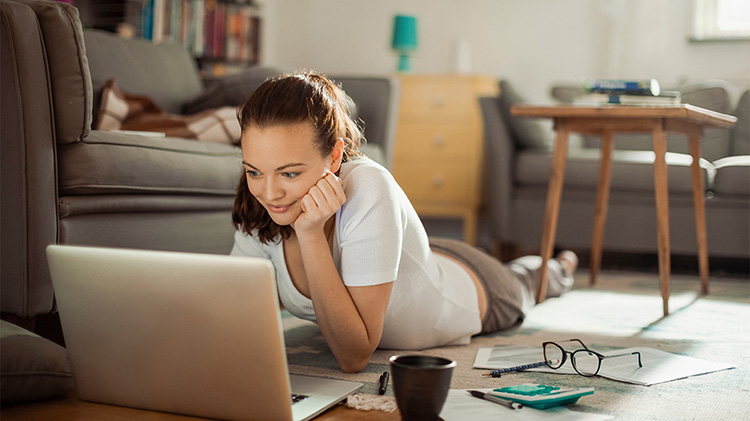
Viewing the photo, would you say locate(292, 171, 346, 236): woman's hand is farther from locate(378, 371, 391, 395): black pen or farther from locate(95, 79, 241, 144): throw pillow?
locate(95, 79, 241, 144): throw pillow

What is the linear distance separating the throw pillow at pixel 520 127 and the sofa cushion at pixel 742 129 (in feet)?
2.40

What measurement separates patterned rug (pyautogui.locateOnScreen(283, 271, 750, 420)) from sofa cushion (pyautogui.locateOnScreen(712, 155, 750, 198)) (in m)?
0.34

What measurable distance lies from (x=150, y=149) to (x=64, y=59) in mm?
327

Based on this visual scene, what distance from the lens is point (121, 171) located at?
168 centimetres

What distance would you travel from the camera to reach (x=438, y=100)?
13.4 ft

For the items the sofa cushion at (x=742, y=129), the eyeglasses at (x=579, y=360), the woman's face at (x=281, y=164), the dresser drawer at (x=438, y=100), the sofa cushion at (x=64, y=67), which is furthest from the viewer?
the dresser drawer at (x=438, y=100)

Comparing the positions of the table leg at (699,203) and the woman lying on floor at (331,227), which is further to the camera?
the table leg at (699,203)

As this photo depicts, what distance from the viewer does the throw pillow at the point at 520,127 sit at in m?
3.13

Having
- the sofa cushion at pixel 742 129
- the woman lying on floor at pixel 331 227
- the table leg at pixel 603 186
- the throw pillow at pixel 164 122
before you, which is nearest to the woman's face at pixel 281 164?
the woman lying on floor at pixel 331 227

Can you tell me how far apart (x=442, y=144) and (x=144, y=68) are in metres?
1.86

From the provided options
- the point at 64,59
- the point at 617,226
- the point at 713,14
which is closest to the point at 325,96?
the point at 64,59

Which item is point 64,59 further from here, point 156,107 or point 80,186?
point 156,107

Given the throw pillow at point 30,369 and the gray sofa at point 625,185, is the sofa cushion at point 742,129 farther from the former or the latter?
the throw pillow at point 30,369

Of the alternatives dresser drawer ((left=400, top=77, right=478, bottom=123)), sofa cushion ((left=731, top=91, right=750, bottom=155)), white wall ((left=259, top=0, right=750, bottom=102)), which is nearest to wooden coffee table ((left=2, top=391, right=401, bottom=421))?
sofa cushion ((left=731, top=91, right=750, bottom=155))
